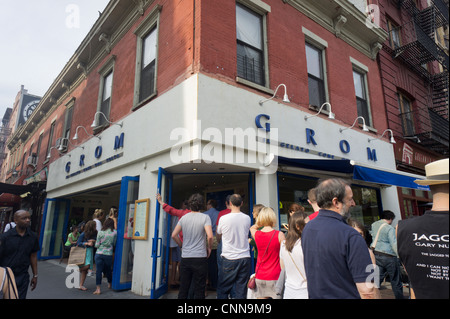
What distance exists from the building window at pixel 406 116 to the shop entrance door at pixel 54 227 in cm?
1510

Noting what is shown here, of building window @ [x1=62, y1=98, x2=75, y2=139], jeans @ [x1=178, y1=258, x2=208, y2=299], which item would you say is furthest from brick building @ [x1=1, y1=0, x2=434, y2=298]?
building window @ [x1=62, y1=98, x2=75, y2=139]

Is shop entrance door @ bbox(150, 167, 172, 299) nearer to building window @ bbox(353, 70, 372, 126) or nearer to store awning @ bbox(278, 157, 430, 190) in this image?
store awning @ bbox(278, 157, 430, 190)

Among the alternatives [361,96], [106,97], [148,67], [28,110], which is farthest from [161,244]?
[28,110]

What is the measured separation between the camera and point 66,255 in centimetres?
1305

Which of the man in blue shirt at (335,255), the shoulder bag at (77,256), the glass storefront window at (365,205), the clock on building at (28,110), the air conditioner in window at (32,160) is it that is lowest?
the shoulder bag at (77,256)

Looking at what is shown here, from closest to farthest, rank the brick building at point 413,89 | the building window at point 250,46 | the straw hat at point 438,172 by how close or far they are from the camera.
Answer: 1. the straw hat at point 438,172
2. the building window at point 250,46
3. the brick building at point 413,89

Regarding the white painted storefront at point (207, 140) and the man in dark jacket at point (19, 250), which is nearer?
the man in dark jacket at point (19, 250)

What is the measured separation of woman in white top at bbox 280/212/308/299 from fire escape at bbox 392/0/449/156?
10.8 metres

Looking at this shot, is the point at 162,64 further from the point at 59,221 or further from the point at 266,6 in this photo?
the point at 59,221

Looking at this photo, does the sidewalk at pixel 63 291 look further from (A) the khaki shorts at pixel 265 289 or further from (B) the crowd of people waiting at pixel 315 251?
(A) the khaki shorts at pixel 265 289

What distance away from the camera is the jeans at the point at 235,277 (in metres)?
4.42

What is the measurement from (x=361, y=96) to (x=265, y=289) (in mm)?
9167

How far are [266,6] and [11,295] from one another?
8.06m

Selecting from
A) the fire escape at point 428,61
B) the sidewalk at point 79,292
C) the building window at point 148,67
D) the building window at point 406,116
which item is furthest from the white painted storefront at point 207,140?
the fire escape at point 428,61
